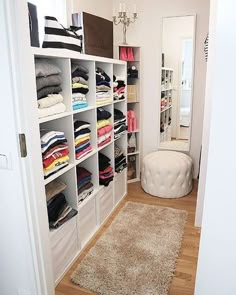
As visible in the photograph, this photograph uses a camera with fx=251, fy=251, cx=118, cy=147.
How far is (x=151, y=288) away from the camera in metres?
1.69

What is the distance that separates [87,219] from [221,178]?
1.64 meters

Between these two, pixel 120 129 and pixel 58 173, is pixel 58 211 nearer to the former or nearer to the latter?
pixel 58 173

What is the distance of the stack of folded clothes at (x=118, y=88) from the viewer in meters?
2.58

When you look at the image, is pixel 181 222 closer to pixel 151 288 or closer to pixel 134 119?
pixel 151 288

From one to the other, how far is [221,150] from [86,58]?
4.74 ft

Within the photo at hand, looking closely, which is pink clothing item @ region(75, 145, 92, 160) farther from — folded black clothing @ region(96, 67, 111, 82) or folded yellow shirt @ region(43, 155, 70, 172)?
folded black clothing @ region(96, 67, 111, 82)

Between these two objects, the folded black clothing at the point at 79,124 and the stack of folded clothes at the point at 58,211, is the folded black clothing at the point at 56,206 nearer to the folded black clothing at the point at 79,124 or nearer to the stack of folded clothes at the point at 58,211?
the stack of folded clothes at the point at 58,211

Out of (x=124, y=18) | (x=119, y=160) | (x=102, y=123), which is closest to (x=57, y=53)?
(x=102, y=123)

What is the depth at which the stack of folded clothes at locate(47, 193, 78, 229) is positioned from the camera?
1.71 metres

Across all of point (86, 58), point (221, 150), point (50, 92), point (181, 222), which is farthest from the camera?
point (181, 222)

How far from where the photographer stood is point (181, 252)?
206 centimetres

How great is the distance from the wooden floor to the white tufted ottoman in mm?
84

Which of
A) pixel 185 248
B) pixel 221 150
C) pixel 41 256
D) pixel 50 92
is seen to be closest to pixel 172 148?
pixel 185 248

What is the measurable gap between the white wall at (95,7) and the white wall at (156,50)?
166mm
